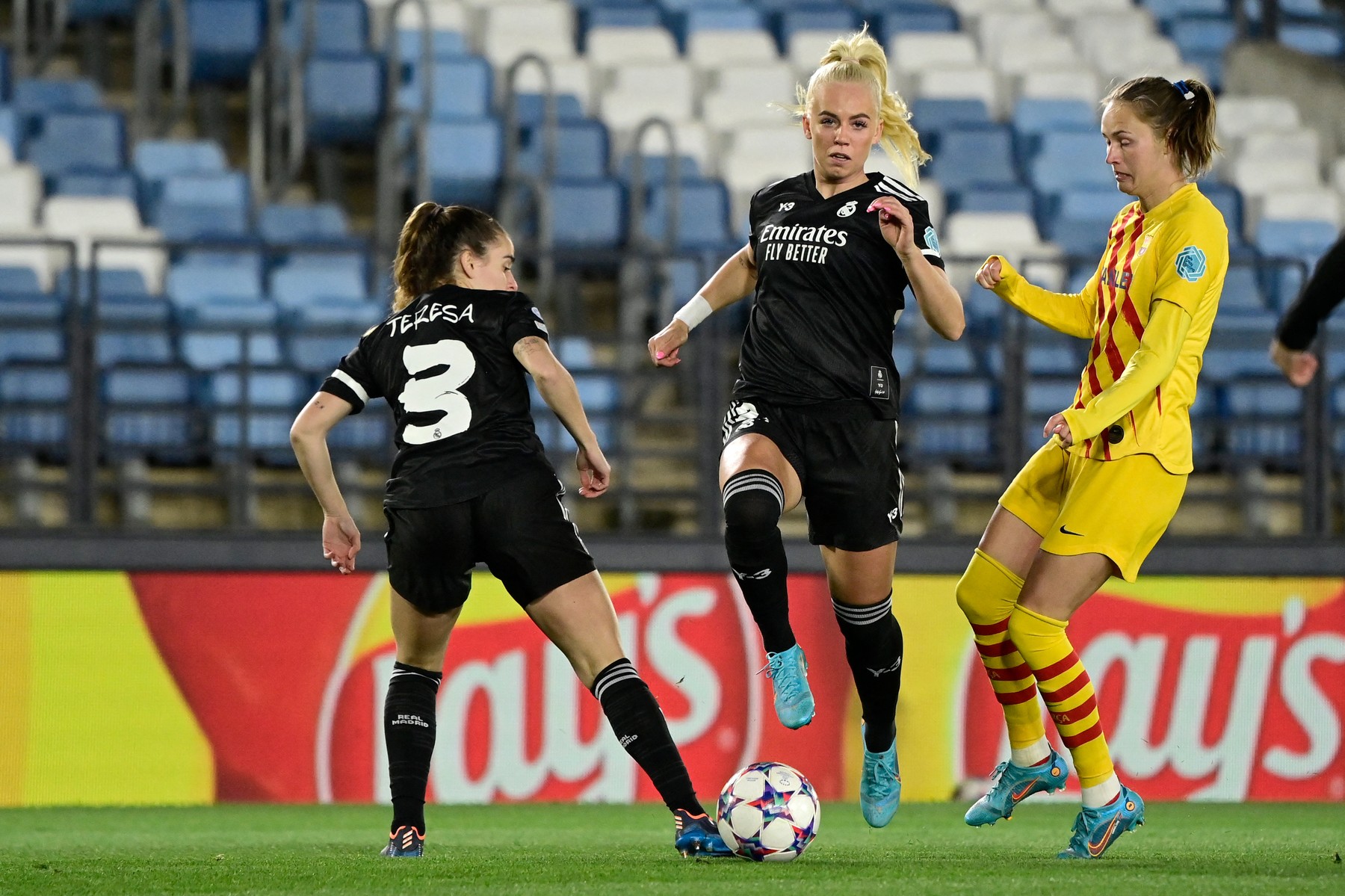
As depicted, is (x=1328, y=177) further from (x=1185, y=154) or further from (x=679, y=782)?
(x=679, y=782)

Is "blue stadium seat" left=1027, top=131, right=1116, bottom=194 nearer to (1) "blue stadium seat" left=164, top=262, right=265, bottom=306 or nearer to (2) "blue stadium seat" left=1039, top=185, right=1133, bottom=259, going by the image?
(2) "blue stadium seat" left=1039, top=185, right=1133, bottom=259

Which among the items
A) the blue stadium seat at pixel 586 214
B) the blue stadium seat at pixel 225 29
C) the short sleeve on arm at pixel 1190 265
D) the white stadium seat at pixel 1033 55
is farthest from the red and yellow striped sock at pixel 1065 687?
the white stadium seat at pixel 1033 55

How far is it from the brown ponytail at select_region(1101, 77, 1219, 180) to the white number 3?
1.88 metres

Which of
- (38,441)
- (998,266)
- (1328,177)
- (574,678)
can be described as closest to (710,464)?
(574,678)

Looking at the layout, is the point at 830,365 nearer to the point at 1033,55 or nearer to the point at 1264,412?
the point at 1264,412

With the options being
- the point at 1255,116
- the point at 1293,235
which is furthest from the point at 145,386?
the point at 1255,116

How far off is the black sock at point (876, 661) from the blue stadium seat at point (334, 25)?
6975mm

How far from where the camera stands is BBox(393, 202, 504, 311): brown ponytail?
5117 mm

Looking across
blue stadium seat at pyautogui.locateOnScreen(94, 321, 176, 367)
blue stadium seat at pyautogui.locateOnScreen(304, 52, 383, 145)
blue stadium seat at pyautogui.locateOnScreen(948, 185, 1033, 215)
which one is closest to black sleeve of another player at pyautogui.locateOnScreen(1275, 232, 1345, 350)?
blue stadium seat at pyautogui.locateOnScreen(94, 321, 176, 367)

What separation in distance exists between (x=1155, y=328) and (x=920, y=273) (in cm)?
64

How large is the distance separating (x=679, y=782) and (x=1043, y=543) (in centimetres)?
117

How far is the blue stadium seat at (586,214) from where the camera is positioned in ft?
33.8

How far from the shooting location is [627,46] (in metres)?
12.4

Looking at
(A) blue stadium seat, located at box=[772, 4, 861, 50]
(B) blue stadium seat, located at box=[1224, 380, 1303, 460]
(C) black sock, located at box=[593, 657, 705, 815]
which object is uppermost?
(A) blue stadium seat, located at box=[772, 4, 861, 50]
